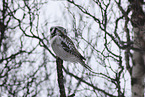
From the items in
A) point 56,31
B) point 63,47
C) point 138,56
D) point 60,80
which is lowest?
point 60,80

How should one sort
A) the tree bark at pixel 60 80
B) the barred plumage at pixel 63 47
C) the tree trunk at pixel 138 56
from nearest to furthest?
the tree bark at pixel 60 80
the barred plumage at pixel 63 47
the tree trunk at pixel 138 56

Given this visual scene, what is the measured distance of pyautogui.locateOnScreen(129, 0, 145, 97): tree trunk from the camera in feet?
16.5

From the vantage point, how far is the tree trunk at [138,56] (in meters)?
5.02

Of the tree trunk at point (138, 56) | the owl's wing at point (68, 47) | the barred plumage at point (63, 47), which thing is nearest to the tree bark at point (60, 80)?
the barred plumage at point (63, 47)

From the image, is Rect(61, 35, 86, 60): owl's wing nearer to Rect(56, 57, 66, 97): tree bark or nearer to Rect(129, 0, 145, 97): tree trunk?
Rect(56, 57, 66, 97): tree bark

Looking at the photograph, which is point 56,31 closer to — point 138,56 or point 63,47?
point 63,47

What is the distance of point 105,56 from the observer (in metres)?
4.91

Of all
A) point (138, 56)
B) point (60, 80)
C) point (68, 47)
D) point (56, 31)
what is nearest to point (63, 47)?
point (68, 47)

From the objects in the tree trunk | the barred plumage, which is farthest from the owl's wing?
the tree trunk

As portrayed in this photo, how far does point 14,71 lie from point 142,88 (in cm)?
588

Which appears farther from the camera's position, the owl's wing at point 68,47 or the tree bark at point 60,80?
the owl's wing at point 68,47

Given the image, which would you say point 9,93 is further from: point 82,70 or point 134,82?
point 134,82

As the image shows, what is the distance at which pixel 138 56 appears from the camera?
5441 millimetres

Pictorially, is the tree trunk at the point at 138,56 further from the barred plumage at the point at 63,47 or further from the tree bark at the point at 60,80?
the tree bark at the point at 60,80
